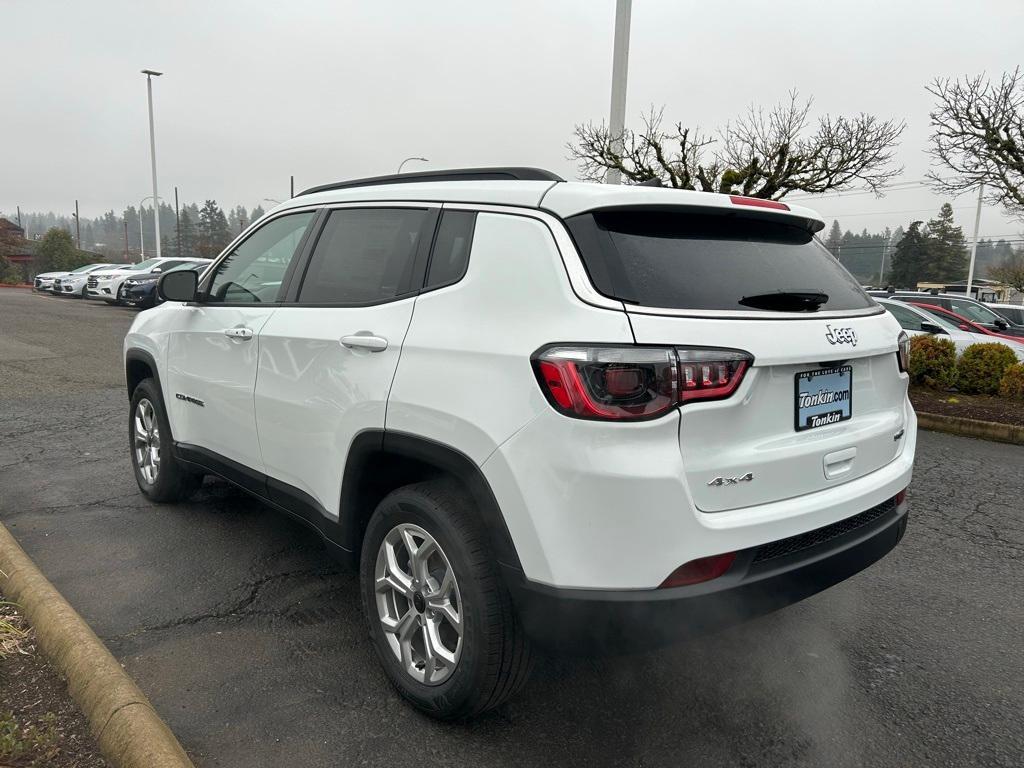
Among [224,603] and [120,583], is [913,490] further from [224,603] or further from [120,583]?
[120,583]

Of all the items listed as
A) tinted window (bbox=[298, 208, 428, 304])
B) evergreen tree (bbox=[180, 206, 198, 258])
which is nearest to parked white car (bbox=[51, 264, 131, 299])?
tinted window (bbox=[298, 208, 428, 304])

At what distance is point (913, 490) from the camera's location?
5.41 metres

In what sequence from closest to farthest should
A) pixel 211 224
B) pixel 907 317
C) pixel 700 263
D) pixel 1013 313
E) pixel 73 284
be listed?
pixel 700 263, pixel 907 317, pixel 1013 313, pixel 73 284, pixel 211 224

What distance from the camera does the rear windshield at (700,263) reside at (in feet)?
7.10

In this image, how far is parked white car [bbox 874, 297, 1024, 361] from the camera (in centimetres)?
1145

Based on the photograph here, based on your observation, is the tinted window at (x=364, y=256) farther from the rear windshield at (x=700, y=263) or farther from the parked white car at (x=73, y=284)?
the parked white car at (x=73, y=284)

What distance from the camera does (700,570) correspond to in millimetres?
2074

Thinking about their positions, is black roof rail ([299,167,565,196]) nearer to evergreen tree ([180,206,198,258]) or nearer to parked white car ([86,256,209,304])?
parked white car ([86,256,209,304])

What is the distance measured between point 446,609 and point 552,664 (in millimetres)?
731

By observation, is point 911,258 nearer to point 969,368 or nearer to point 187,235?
point 969,368

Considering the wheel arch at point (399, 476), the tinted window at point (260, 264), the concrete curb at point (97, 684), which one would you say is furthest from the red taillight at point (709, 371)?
the tinted window at point (260, 264)

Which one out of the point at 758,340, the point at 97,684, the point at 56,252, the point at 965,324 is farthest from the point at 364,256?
the point at 56,252

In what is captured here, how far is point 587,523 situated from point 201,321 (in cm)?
275

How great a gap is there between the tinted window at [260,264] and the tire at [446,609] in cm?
143
